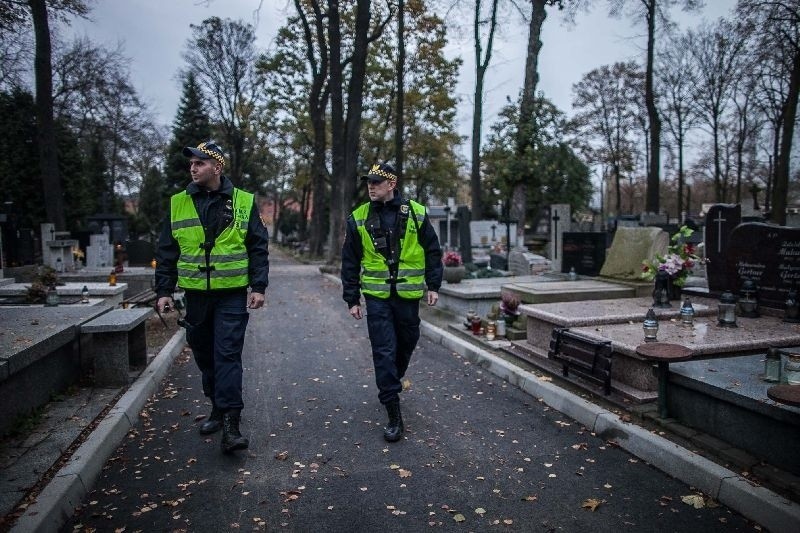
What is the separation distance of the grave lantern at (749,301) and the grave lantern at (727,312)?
29.9 inches

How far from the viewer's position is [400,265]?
483cm

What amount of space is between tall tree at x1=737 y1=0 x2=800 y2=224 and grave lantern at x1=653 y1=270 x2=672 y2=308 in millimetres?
16178

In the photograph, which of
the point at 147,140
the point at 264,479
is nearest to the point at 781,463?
the point at 264,479

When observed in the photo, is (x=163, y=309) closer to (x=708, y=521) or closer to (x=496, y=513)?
(x=496, y=513)

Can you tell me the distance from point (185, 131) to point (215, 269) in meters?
38.7

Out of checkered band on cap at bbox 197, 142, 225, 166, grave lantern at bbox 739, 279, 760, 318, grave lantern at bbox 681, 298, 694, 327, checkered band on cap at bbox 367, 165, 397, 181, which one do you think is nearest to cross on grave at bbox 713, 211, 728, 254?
grave lantern at bbox 739, 279, 760, 318

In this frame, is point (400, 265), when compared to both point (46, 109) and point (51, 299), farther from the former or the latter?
point (46, 109)

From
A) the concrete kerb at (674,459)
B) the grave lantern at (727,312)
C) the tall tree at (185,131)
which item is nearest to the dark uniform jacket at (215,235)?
the concrete kerb at (674,459)

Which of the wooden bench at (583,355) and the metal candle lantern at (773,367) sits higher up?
the metal candle lantern at (773,367)

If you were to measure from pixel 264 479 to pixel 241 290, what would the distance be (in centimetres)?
142

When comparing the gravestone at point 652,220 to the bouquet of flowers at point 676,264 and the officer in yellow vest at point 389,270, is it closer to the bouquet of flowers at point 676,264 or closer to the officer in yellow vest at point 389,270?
the bouquet of flowers at point 676,264

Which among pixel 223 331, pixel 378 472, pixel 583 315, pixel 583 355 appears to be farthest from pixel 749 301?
pixel 223 331

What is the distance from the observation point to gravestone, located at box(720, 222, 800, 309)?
23.2 feet

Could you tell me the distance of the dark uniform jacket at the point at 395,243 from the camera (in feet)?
16.2
